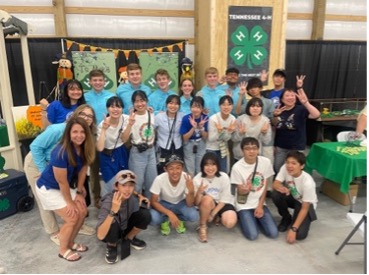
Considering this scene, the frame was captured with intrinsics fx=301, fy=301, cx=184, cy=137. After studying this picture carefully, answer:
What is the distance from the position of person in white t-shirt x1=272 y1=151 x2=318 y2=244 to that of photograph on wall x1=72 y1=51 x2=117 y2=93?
3.56 metres

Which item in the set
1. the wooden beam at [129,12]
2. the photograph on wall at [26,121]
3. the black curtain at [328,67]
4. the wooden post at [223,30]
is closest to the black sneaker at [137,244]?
the photograph on wall at [26,121]

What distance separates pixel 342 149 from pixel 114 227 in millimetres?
2480

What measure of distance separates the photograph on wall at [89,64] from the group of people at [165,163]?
7.05 ft

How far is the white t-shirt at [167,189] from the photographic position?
2.61 meters

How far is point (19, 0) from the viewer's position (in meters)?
5.08

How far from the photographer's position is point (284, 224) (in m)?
2.81

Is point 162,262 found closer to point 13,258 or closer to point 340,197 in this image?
point 13,258

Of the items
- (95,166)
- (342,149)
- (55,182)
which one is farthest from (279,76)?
(55,182)

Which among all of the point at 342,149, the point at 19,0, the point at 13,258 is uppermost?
the point at 19,0

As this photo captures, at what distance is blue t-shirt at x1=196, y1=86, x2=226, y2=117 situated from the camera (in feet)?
10.9

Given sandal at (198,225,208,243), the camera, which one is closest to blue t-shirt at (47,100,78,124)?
the camera

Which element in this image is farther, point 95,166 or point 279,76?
point 279,76

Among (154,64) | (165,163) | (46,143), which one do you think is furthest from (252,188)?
(154,64)

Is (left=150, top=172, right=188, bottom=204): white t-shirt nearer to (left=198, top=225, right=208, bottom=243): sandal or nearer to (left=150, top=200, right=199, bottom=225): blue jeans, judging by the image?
(left=150, top=200, right=199, bottom=225): blue jeans
